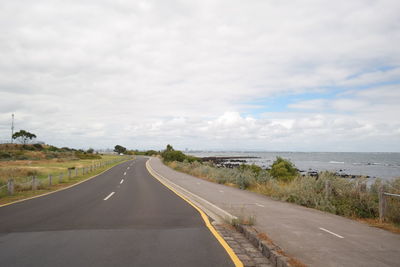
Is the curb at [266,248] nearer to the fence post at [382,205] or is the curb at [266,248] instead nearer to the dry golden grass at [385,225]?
the dry golden grass at [385,225]

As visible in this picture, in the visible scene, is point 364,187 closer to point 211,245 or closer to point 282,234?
point 282,234

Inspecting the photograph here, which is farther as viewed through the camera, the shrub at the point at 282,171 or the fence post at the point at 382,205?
the shrub at the point at 282,171

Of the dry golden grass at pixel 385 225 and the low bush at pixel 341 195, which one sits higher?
the low bush at pixel 341 195

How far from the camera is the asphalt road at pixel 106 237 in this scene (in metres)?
5.04

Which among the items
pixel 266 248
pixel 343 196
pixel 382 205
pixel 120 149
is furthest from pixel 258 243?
pixel 120 149

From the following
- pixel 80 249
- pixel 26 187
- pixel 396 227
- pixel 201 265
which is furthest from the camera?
pixel 26 187

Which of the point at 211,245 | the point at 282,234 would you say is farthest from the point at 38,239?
the point at 282,234

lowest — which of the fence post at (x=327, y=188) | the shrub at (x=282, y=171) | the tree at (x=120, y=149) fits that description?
the shrub at (x=282, y=171)

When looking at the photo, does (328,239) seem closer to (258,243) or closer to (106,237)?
(258,243)

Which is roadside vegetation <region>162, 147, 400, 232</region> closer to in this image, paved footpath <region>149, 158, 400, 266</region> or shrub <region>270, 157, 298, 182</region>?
paved footpath <region>149, 158, 400, 266</region>

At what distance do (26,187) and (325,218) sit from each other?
15434 millimetres

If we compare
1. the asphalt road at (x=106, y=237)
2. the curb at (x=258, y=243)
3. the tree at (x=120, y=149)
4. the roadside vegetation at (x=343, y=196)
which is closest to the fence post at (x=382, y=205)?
the roadside vegetation at (x=343, y=196)

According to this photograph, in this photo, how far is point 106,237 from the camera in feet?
21.3

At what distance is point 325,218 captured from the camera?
28.7 feet
